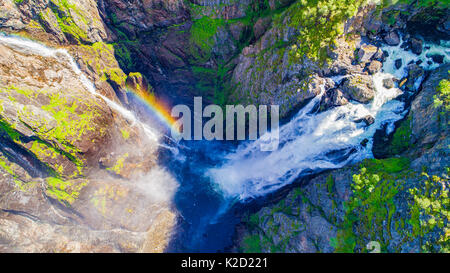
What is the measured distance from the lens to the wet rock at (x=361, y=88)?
58.8 feet

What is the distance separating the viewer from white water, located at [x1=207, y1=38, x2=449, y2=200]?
17906mm

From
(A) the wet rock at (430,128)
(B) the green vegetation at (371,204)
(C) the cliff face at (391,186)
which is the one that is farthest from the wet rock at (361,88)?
(B) the green vegetation at (371,204)

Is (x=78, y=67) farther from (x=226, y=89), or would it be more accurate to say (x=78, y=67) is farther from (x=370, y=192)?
(x=370, y=192)

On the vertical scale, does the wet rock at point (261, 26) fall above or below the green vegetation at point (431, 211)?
above

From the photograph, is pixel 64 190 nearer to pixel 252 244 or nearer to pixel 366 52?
pixel 252 244

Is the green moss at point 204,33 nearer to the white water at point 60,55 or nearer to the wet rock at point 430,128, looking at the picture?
the white water at point 60,55

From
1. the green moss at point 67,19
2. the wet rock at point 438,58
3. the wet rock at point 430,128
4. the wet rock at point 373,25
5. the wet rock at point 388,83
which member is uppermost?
the green moss at point 67,19

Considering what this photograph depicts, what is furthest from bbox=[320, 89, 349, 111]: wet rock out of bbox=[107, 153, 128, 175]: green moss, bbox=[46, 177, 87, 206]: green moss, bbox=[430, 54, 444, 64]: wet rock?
bbox=[46, 177, 87, 206]: green moss

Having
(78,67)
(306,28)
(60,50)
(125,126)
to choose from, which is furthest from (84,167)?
(306,28)

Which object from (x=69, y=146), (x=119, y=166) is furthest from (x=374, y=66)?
(x=69, y=146)

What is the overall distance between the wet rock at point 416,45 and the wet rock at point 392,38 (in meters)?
1.01

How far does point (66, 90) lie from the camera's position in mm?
20688

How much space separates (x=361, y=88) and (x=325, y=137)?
503 cm

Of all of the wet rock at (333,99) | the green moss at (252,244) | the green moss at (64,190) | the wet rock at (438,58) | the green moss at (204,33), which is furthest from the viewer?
the green moss at (204,33)
